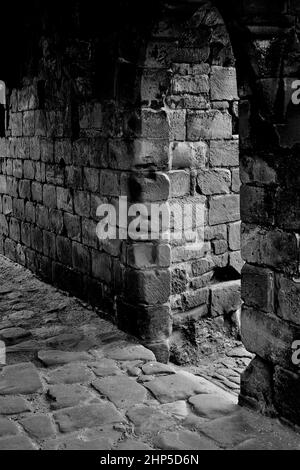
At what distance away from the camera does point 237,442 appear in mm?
3125

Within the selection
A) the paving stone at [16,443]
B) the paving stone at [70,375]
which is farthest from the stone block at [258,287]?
the paving stone at [16,443]

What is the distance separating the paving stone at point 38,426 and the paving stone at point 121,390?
1.47 feet

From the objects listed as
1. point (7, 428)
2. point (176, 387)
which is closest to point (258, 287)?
point (176, 387)

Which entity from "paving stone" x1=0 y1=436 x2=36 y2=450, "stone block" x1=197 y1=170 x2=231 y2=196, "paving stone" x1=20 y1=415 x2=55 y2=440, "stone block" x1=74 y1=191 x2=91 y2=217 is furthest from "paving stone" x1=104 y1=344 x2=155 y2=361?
"stone block" x1=197 y1=170 x2=231 y2=196

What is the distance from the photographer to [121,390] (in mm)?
3850

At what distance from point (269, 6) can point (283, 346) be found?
180 centimetres

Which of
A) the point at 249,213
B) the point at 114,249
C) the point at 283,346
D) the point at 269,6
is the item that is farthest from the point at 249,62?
the point at 114,249

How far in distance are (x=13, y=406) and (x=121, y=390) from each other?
676 millimetres

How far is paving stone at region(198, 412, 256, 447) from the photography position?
315 cm

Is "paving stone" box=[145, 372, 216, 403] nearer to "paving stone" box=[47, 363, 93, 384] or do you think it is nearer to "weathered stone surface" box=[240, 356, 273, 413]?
"weathered stone surface" box=[240, 356, 273, 413]

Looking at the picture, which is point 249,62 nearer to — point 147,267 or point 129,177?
point 129,177

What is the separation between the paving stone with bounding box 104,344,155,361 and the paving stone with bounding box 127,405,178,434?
0.84 metres

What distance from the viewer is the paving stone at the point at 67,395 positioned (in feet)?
12.0

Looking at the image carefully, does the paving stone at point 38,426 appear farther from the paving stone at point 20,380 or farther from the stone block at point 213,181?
the stone block at point 213,181
